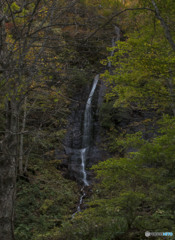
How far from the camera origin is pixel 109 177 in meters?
4.82

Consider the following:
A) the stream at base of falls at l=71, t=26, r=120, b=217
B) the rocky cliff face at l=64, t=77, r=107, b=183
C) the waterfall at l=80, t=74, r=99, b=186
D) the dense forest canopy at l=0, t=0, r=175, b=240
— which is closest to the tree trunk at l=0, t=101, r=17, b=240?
the dense forest canopy at l=0, t=0, r=175, b=240

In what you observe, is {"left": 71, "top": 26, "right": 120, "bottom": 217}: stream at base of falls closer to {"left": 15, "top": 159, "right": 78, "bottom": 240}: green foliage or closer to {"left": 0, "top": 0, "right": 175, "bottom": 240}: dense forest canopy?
{"left": 15, "top": 159, "right": 78, "bottom": 240}: green foliage

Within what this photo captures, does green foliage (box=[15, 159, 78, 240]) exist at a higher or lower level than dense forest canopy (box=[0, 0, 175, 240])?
lower

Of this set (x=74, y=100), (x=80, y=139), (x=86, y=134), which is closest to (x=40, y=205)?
(x=80, y=139)

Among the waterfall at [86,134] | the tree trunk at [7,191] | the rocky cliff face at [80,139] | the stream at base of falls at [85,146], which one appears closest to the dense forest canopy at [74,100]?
the tree trunk at [7,191]

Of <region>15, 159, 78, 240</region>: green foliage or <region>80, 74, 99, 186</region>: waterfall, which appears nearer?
<region>15, 159, 78, 240</region>: green foliage

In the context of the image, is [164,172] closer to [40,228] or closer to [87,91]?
[40,228]

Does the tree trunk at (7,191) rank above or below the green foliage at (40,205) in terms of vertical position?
above

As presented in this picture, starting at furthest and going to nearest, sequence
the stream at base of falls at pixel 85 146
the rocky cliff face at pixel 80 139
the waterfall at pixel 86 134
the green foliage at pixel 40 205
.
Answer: the waterfall at pixel 86 134
the rocky cliff face at pixel 80 139
the stream at base of falls at pixel 85 146
the green foliage at pixel 40 205

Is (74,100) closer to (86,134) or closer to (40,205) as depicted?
(40,205)

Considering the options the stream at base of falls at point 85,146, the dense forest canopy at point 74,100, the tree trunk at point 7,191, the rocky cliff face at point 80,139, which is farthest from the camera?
the rocky cliff face at point 80,139

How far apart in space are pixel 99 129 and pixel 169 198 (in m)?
12.5

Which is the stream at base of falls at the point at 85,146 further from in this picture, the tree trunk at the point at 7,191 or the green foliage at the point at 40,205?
the tree trunk at the point at 7,191

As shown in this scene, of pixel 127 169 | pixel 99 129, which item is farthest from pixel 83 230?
pixel 99 129
